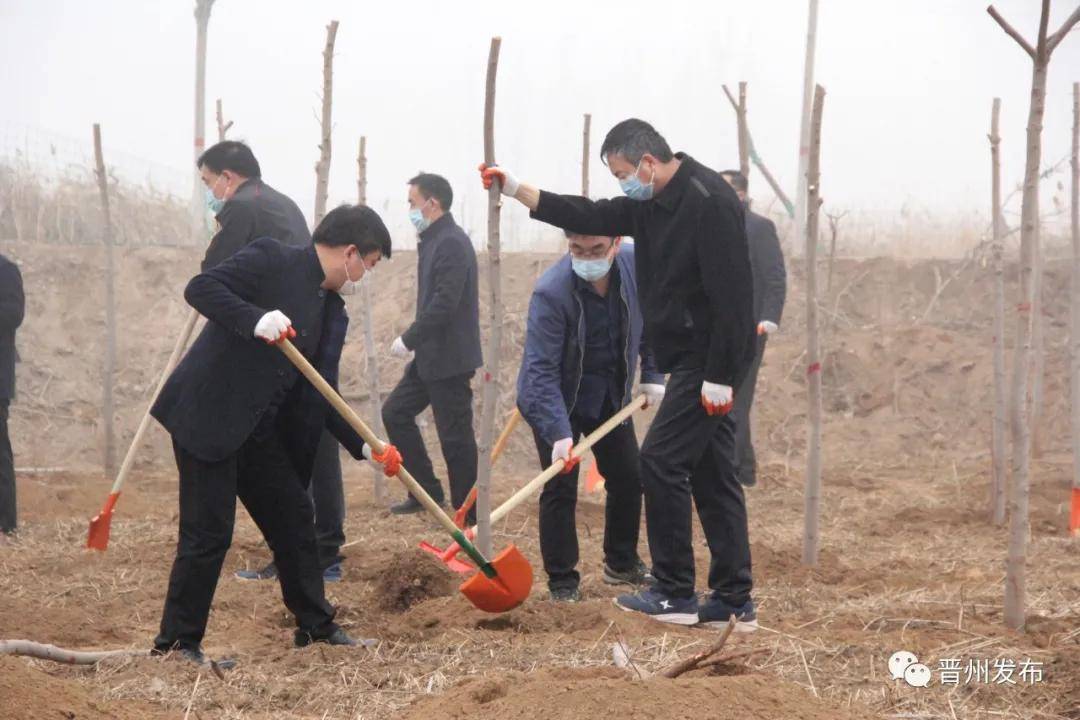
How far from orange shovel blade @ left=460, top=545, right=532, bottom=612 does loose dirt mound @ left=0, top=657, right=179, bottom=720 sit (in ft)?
4.72

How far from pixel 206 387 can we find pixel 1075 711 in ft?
9.53

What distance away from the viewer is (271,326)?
432 centimetres

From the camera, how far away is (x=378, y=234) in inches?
182

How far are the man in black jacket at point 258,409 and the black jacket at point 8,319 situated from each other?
10.8 ft

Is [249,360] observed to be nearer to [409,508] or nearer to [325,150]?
[325,150]

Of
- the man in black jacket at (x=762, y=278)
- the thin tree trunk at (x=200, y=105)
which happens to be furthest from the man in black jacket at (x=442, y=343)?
the thin tree trunk at (x=200, y=105)

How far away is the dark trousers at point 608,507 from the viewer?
5.69 metres

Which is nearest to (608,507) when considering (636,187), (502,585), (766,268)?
(502,585)

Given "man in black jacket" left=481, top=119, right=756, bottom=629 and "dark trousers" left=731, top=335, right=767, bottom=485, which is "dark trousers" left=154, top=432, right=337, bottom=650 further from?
"dark trousers" left=731, top=335, right=767, bottom=485

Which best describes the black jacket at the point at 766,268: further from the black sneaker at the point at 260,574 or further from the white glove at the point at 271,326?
the white glove at the point at 271,326

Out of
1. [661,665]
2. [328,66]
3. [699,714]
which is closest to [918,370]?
[328,66]

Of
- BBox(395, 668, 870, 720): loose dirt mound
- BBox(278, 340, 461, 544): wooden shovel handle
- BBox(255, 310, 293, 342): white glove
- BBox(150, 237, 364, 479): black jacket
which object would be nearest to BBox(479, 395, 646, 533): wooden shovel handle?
BBox(278, 340, 461, 544): wooden shovel handle

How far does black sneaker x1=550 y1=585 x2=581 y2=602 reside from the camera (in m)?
5.67

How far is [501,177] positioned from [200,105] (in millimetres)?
10098
